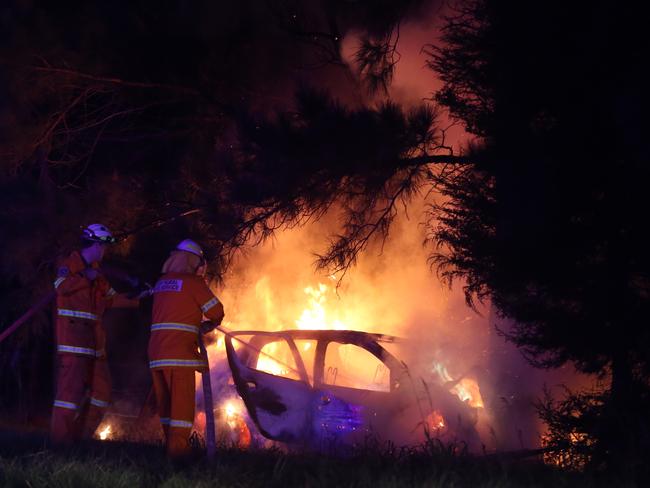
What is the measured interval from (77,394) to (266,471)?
2.13m

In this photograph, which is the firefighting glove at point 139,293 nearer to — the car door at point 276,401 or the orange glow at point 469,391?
the car door at point 276,401

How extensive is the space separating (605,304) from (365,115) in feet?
8.03

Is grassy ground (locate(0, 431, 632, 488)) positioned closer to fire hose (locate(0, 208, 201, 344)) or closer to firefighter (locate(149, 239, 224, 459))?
firefighter (locate(149, 239, 224, 459))

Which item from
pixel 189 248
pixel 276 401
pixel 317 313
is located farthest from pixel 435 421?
pixel 317 313

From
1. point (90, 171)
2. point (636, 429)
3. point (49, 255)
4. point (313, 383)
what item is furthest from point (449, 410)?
point (90, 171)

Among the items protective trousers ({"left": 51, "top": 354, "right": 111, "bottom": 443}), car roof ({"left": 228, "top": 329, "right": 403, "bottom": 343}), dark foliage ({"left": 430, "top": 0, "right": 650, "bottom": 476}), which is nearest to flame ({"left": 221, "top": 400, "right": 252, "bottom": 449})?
car roof ({"left": 228, "top": 329, "right": 403, "bottom": 343})

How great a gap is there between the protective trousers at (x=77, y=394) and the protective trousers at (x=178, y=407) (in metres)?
0.89

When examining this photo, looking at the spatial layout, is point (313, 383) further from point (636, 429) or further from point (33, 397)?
point (33, 397)

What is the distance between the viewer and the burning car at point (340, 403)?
7625 mm

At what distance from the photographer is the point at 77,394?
255 inches

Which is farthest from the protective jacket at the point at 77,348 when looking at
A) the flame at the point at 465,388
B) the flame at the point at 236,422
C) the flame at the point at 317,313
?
the flame at the point at 317,313

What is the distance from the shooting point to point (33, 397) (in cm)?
1102

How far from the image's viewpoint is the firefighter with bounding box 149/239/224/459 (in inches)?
229

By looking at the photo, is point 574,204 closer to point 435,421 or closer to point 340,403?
point 435,421
